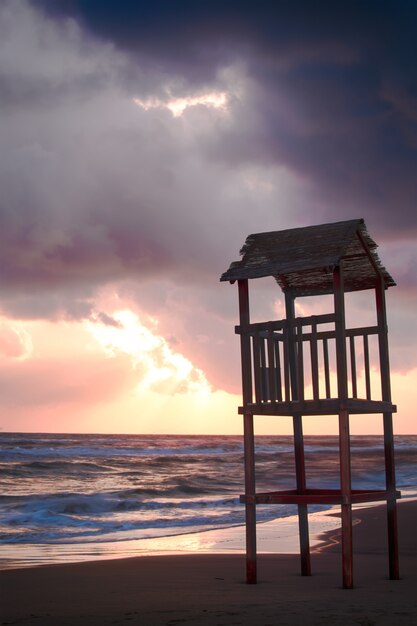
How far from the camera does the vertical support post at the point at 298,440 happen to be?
9.30 metres

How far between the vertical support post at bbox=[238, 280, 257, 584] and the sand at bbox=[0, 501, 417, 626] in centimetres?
33

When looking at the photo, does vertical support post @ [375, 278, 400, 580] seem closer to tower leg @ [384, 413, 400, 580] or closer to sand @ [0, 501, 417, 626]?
tower leg @ [384, 413, 400, 580]

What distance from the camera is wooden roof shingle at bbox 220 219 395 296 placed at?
9.45 m

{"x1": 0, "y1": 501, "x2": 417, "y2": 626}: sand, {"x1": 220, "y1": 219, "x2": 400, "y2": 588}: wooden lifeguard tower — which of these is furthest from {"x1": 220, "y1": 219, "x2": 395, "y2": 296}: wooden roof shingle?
{"x1": 0, "y1": 501, "x2": 417, "y2": 626}: sand

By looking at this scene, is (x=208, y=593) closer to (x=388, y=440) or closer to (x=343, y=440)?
(x=343, y=440)

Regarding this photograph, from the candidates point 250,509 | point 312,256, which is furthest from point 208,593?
point 312,256

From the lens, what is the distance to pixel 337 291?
360 inches

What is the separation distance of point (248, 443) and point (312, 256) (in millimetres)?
2296

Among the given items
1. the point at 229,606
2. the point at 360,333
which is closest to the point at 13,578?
the point at 229,606

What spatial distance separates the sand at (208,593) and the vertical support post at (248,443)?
1.08ft

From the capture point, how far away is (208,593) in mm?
8742

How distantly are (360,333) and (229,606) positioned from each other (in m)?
4.04

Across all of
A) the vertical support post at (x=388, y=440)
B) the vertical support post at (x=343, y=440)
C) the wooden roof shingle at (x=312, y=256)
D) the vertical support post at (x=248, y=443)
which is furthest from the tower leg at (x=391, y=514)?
the wooden roof shingle at (x=312, y=256)

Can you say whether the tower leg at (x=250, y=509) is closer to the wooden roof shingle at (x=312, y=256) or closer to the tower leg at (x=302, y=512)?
the tower leg at (x=302, y=512)
